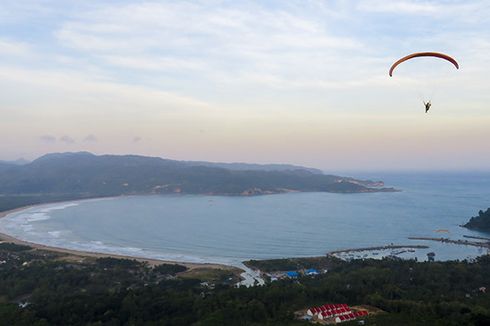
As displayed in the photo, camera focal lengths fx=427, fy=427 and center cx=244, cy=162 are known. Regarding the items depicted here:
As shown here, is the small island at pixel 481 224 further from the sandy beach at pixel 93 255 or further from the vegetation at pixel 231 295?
the sandy beach at pixel 93 255

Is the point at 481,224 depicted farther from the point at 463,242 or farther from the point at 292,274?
the point at 292,274

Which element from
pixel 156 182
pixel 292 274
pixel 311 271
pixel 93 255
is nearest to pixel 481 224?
pixel 311 271

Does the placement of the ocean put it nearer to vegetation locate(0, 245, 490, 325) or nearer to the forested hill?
vegetation locate(0, 245, 490, 325)

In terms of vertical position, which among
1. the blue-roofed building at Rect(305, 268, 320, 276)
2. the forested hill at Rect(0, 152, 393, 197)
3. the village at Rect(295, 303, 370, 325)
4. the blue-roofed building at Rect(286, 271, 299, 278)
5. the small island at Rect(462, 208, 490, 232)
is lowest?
the blue-roofed building at Rect(286, 271, 299, 278)

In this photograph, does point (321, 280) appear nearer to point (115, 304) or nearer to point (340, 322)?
point (340, 322)

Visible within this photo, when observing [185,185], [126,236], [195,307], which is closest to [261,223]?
[126,236]

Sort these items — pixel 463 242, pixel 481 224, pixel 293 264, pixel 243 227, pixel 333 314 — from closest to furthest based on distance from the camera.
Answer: pixel 333 314 < pixel 293 264 < pixel 463 242 < pixel 481 224 < pixel 243 227

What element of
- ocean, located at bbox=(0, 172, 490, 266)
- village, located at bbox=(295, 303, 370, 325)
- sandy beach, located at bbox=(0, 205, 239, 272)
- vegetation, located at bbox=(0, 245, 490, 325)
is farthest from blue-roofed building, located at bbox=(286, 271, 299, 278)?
village, located at bbox=(295, 303, 370, 325)
